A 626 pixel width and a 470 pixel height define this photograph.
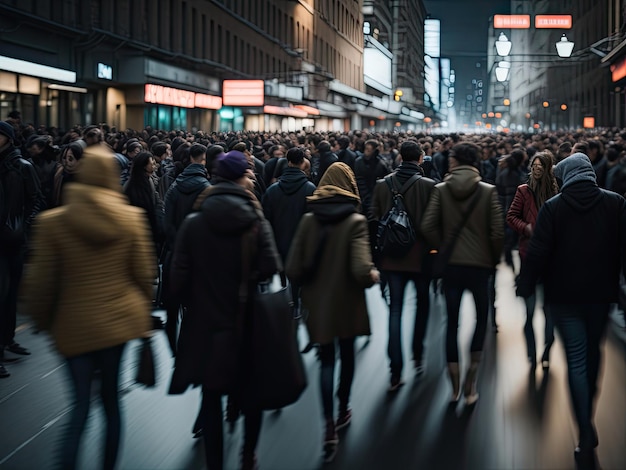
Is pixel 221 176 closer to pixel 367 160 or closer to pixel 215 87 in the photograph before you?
pixel 367 160

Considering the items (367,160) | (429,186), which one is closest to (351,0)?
(367,160)

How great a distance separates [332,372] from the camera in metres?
6.70

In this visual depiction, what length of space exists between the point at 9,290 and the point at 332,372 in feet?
12.2

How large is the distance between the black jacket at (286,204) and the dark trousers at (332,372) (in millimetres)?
3400

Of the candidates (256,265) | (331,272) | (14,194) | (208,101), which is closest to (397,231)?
(331,272)

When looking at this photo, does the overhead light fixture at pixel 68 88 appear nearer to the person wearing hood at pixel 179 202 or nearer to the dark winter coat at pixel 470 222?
the person wearing hood at pixel 179 202

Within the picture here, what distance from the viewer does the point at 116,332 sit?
5.36 m

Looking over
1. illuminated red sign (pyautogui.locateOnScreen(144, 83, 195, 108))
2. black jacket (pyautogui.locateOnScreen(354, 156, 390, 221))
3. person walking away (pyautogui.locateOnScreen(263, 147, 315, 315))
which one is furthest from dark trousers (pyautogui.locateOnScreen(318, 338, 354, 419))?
illuminated red sign (pyautogui.locateOnScreen(144, 83, 195, 108))

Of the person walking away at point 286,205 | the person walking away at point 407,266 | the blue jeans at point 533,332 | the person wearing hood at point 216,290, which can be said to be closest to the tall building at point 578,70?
the person walking away at point 286,205

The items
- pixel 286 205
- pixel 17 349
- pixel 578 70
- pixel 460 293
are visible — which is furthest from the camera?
pixel 578 70

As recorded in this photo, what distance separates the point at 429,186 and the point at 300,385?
3.25 m

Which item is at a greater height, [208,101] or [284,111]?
[284,111]

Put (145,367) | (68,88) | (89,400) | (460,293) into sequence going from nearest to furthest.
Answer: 1. (89,400)
2. (145,367)
3. (460,293)
4. (68,88)

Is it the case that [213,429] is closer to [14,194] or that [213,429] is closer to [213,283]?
[213,283]
